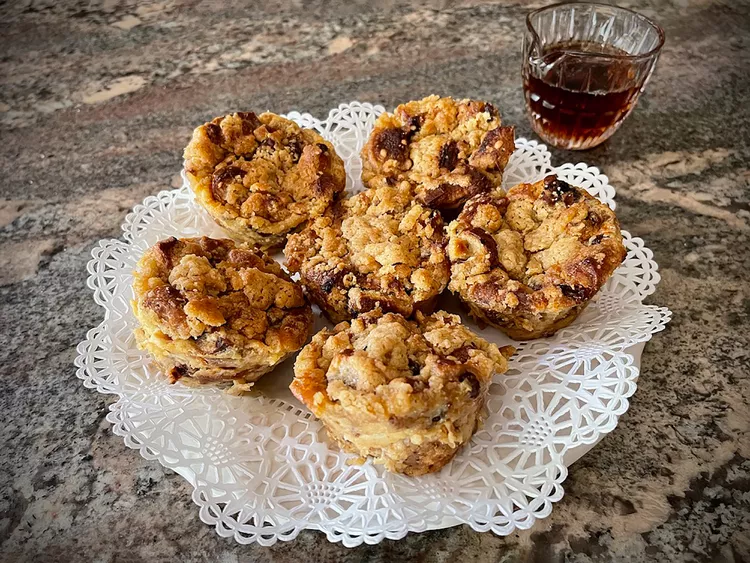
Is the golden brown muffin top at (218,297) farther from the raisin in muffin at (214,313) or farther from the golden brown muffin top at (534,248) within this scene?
the golden brown muffin top at (534,248)

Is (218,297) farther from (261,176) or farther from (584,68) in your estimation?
(584,68)

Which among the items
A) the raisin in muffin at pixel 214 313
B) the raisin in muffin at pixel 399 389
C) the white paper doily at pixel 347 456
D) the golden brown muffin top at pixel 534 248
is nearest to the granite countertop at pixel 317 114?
the white paper doily at pixel 347 456

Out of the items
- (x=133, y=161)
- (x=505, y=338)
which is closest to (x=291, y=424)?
Result: (x=505, y=338)

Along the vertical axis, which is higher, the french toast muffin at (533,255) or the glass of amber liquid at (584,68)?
the glass of amber liquid at (584,68)

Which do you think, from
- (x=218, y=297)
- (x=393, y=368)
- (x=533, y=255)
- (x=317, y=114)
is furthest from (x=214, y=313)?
(x=317, y=114)

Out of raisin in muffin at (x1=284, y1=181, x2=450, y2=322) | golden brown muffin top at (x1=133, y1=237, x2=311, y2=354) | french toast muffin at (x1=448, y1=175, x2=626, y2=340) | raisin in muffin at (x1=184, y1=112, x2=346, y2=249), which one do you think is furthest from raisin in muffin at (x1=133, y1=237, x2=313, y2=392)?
french toast muffin at (x1=448, y1=175, x2=626, y2=340)

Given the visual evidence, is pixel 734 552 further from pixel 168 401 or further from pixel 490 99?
pixel 490 99

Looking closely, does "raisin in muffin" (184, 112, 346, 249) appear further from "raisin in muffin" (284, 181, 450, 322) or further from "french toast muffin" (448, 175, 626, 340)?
"french toast muffin" (448, 175, 626, 340)
